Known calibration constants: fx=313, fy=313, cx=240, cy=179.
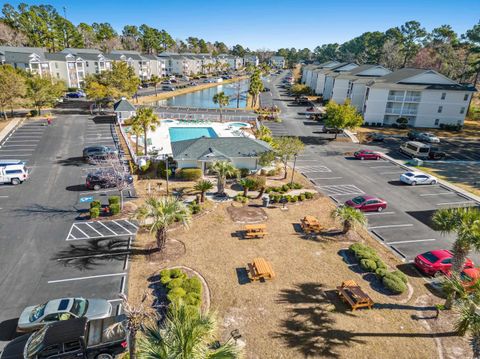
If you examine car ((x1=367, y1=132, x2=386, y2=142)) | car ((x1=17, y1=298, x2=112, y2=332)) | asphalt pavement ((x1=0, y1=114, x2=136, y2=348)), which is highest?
car ((x1=367, y1=132, x2=386, y2=142))

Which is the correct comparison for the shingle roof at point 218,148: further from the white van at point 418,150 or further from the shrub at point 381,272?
the white van at point 418,150

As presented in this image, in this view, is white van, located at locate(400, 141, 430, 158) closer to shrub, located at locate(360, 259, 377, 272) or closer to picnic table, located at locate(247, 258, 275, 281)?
shrub, located at locate(360, 259, 377, 272)

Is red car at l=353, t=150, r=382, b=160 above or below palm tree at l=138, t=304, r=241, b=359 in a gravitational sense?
below

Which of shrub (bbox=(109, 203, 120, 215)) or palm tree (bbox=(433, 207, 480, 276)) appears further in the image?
shrub (bbox=(109, 203, 120, 215))

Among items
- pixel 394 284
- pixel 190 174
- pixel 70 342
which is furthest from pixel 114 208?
pixel 394 284

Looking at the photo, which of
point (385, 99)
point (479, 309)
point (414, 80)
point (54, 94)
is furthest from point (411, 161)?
point (54, 94)

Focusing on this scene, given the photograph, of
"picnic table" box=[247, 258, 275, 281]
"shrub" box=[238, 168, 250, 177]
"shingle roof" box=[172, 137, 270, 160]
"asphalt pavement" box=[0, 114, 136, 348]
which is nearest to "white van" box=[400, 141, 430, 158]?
A: "shingle roof" box=[172, 137, 270, 160]
